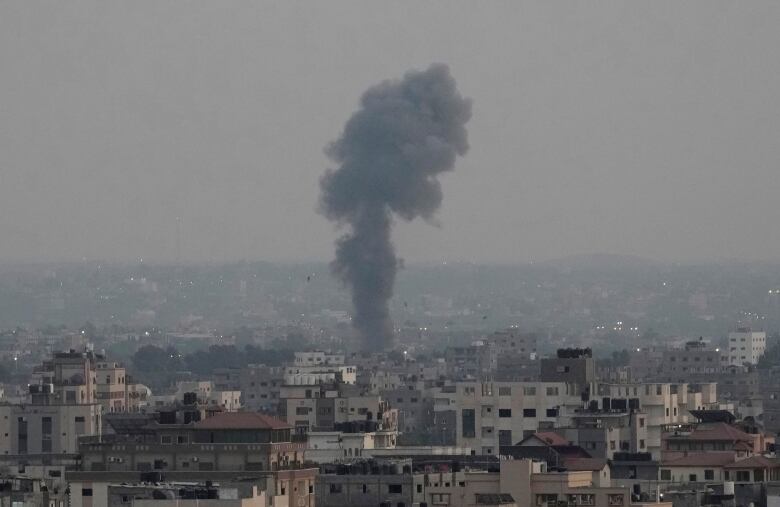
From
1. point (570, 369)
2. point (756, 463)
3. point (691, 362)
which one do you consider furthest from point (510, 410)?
point (691, 362)

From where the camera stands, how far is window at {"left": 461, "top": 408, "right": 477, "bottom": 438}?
88.4 m

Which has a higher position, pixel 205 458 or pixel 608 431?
pixel 608 431

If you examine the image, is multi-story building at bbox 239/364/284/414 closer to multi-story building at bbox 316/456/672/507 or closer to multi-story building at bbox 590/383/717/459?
multi-story building at bbox 590/383/717/459

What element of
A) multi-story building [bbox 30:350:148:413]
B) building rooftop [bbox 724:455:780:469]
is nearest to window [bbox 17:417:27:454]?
multi-story building [bbox 30:350:148:413]

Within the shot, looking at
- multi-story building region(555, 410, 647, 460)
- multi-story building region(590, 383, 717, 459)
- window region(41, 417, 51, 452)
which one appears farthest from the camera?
window region(41, 417, 51, 452)

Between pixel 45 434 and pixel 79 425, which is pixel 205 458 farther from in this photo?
pixel 45 434

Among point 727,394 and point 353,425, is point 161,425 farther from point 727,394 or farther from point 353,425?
point 727,394

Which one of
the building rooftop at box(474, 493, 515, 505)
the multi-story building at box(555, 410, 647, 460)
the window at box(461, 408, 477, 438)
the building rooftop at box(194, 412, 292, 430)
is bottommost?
the building rooftop at box(474, 493, 515, 505)

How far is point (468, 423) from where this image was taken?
3509 inches

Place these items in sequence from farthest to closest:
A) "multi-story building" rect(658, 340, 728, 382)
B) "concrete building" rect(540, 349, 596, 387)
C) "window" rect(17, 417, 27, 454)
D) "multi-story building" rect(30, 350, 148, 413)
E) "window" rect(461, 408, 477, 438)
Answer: "multi-story building" rect(658, 340, 728, 382), "multi-story building" rect(30, 350, 148, 413), "window" rect(17, 417, 27, 454), "concrete building" rect(540, 349, 596, 387), "window" rect(461, 408, 477, 438)

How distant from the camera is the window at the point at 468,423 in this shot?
88.4 meters

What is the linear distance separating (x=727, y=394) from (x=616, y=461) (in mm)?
70919

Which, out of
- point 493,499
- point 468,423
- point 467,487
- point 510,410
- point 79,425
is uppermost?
point 79,425

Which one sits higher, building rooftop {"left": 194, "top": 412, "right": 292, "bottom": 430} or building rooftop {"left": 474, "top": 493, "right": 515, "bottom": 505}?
building rooftop {"left": 194, "top": 412, "right": 292, "bottom": 430}
